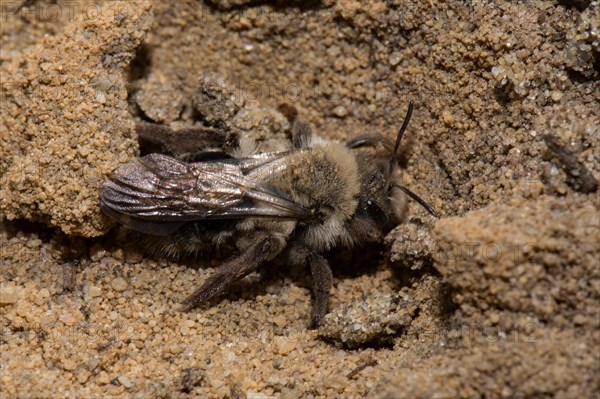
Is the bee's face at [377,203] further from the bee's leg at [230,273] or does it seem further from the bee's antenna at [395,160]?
the bee's leg at [230,273]

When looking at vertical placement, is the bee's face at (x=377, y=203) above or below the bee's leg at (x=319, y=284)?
above

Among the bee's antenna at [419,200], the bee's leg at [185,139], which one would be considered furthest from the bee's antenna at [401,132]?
the bee's leg at [185,139]

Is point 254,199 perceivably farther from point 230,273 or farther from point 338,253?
point 338,253

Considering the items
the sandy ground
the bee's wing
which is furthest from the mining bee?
the sandy ground

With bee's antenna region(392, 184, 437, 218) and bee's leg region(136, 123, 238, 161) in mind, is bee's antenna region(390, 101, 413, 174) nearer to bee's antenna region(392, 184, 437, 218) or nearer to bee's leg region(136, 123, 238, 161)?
bee's antenna region(392, 184, 437, 218)

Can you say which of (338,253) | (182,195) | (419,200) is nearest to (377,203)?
(419,200)

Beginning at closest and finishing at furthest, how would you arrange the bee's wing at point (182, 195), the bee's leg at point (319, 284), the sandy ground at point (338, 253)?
1. the sandy ground at point (338, 253)
2. the bee's wing at point (182, 195)
3. the bee's leg at point (319, 284)
